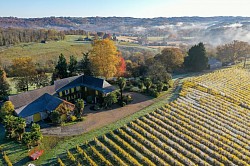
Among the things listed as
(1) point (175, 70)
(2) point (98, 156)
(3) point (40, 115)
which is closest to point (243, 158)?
(2) point (98, 156)

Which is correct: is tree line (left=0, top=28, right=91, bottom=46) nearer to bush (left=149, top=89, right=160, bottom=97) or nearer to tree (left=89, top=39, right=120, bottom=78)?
tree (left=89, top=39, right=120, bottom=78)

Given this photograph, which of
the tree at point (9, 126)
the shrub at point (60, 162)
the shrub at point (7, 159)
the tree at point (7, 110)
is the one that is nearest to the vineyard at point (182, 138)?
the shrub at point (60, 162)

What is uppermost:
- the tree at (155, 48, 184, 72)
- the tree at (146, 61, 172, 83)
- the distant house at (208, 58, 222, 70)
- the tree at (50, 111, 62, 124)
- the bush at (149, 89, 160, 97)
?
the tree at (155, 48, 184, 72)

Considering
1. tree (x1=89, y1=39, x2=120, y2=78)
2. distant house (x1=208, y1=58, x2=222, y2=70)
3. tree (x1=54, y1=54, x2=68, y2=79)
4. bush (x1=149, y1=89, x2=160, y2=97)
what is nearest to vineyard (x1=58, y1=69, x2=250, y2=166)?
bush (x1=149, y1=89, x2=160, y2=97)

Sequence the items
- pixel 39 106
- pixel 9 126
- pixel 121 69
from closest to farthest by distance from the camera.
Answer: pixel 9 126 → pixel 39 106 → pixel 121 69

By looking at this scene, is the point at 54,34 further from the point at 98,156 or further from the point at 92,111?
the point at 98,156

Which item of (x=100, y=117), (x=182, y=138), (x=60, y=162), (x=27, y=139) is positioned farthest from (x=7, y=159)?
(x=182, y=138)

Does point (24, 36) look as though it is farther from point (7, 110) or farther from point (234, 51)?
point (7, 110)
